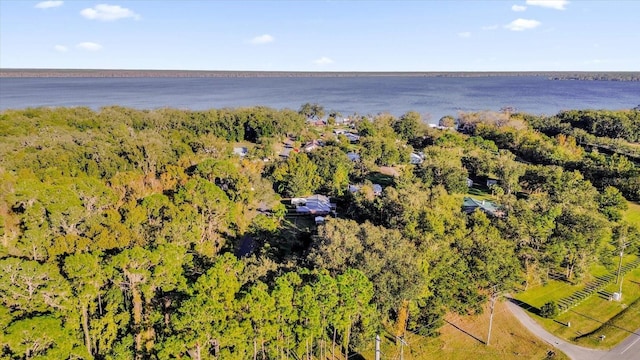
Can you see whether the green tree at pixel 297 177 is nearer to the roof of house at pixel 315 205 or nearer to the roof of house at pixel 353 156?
the roof of house at pixel 315 205

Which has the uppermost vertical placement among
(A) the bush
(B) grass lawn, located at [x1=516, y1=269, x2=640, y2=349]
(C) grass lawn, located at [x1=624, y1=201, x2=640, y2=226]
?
(C) grass lawn, located at [x1=624, y1=201, x2=640, y2=226]

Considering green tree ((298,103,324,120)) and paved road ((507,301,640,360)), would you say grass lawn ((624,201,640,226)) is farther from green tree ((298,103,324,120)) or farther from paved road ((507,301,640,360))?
green tree ((298,103,324,120))

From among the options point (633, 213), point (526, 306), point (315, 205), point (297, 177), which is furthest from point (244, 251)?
point (633, 213)

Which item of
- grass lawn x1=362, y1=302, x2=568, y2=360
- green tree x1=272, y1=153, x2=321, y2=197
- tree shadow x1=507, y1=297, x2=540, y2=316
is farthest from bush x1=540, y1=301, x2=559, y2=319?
green tree x1=272, y1=153, x2=321, y2=197

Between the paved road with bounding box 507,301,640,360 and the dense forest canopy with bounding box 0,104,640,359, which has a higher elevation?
the dense forest canopy with bounding box 0,104,640,359

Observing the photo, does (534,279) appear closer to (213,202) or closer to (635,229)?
Result: (635,229)

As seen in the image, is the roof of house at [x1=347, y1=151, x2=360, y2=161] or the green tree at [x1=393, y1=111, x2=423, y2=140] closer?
the roof of house at [x1=347, y1=151, x2=360, y2=161]

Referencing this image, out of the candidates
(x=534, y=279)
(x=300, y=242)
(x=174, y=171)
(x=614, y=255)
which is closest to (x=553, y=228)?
(x=534, y=279)
